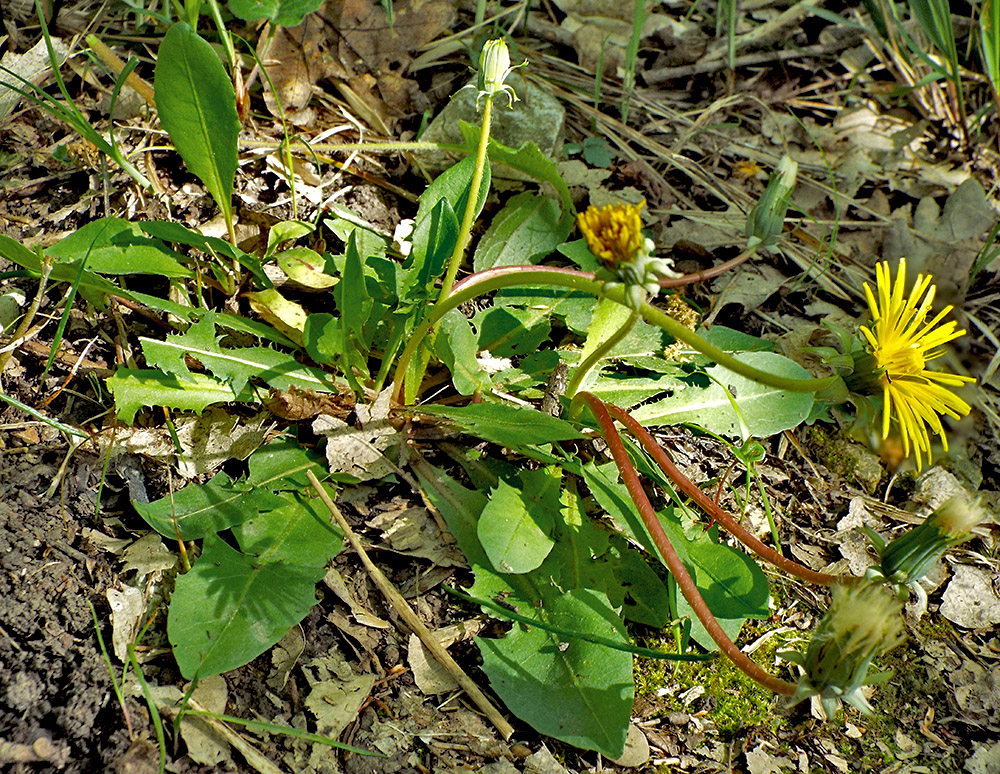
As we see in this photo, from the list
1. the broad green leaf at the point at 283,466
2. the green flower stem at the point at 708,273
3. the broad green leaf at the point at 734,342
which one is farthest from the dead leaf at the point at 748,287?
the broad green leaf at the point at 283,466

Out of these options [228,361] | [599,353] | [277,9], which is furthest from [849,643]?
[277,9]

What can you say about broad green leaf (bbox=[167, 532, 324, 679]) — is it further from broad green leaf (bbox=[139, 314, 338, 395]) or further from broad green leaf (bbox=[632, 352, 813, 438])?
broad green leaf (bbox=[632, 352, 813, 438])

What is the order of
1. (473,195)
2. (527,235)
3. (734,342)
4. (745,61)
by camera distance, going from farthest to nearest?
1. (745,61)
2. (527,235)
3. (734,342)
4. (473,195)

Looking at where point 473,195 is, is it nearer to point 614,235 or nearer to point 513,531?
point 614,235

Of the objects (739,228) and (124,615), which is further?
(739,228)

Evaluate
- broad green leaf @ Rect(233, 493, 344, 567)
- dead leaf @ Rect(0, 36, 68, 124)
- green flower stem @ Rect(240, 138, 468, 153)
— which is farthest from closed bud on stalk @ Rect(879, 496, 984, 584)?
dead leaf @ Rect(0, 36, 68, 124)

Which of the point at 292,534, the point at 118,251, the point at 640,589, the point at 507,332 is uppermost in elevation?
the point at 118,251

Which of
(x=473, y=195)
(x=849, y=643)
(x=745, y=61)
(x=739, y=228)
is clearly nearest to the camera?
(x=849, y=643)
